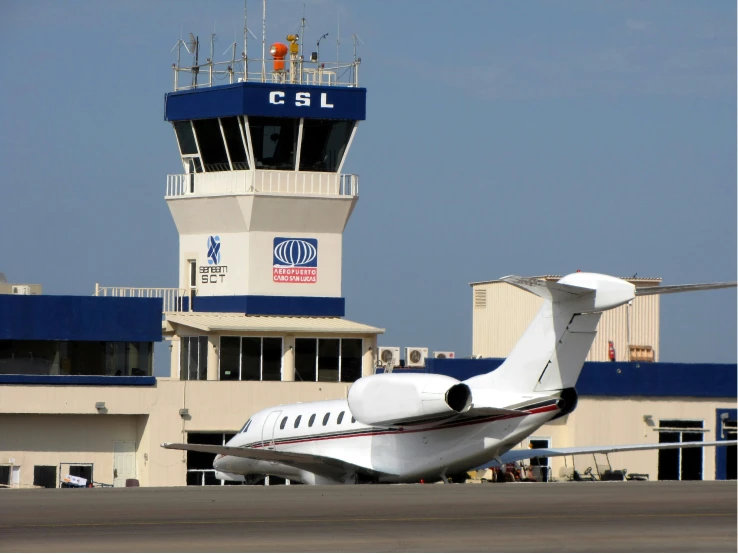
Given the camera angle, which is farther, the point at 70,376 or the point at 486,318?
the point at 486,318

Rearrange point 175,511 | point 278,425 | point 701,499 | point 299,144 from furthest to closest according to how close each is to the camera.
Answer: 1. point 299,144
2. point 278,425
3. point 701,499
4. point 175,511

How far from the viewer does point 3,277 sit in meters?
52.8

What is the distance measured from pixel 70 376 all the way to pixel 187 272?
24.4ft

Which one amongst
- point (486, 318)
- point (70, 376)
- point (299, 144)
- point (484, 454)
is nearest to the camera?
point (484, 454)

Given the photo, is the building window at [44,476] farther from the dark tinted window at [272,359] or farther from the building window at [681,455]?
the building window at [681,455]

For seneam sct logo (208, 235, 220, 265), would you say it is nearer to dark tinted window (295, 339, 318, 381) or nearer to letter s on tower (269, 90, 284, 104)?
dark tinted window (295, 339, 318, 381)

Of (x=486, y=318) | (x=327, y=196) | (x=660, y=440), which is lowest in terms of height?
(x=660, y=440)

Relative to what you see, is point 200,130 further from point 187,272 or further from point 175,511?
point 175,511

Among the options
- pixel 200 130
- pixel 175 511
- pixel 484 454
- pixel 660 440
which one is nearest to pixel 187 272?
pixel 200 130

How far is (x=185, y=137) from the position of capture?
50.6 metres

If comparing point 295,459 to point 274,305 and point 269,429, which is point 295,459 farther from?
point 274,305

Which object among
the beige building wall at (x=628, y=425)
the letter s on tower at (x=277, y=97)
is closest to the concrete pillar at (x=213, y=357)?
the letter s on tower at (x=277, y=97)

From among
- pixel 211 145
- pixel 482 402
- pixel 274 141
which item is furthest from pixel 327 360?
pixel 482 402

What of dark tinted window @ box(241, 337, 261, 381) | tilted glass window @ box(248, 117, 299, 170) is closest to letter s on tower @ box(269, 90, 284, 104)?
tilted glass window @ box(248, 117, 299, 170)
